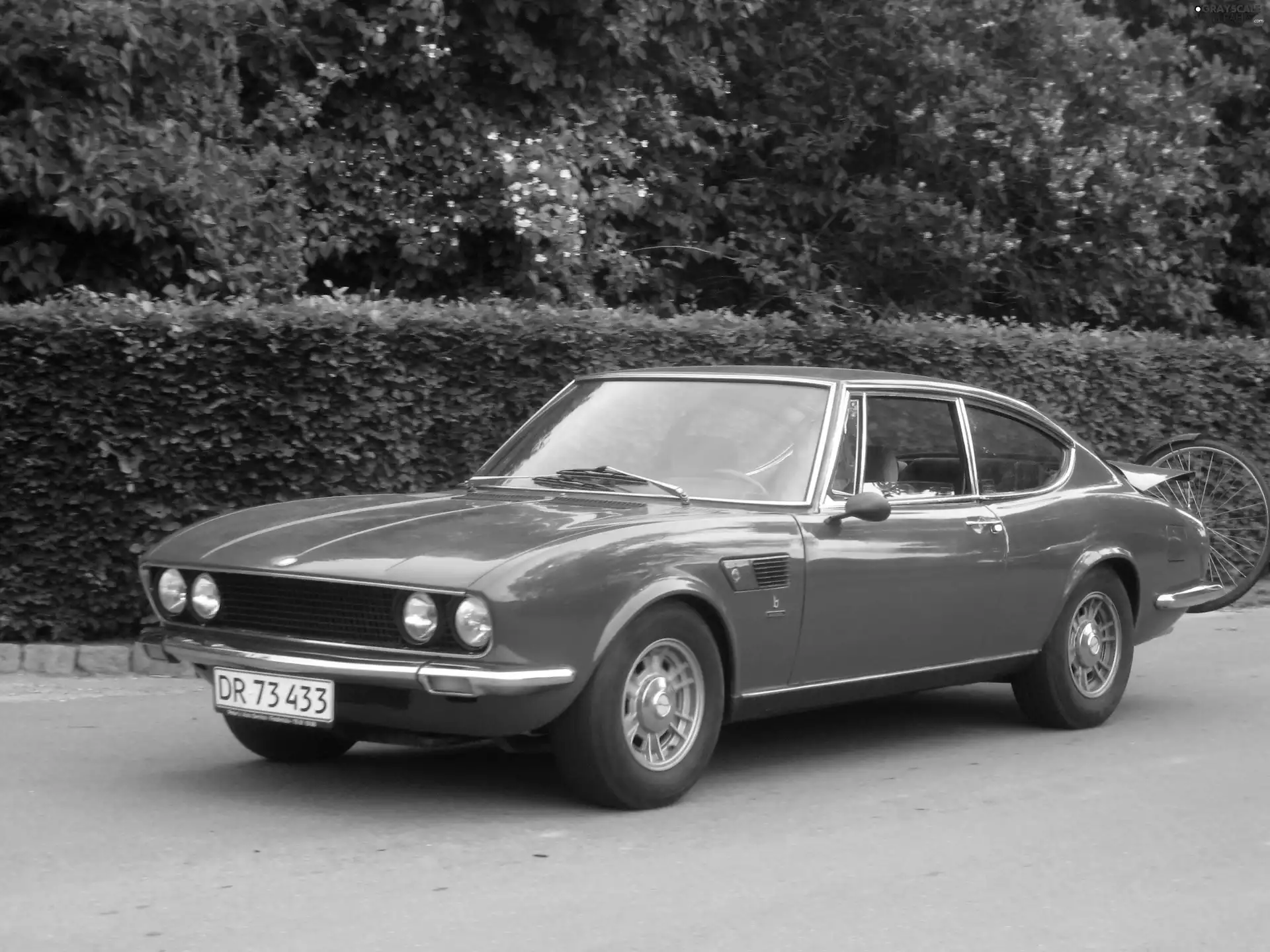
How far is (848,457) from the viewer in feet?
22.6

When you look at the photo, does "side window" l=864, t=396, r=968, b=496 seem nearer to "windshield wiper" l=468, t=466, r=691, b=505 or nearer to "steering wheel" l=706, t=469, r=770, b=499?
"steering wheel" l=706, t=469, r=770, b=499

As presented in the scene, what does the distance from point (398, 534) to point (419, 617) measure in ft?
1.63

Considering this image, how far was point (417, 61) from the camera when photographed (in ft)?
47.6

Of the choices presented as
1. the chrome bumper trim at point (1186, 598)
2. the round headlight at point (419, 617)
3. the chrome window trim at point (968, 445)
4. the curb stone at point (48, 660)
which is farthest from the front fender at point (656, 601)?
the curb stone at point (48, 660)

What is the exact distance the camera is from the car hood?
563cm

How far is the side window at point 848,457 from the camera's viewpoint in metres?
6.79

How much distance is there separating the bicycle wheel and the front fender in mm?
6408

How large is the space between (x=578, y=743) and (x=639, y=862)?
1.80 feet

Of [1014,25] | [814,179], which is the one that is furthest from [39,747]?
[1014,25]

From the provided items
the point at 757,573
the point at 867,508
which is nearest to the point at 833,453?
the point at 867,508

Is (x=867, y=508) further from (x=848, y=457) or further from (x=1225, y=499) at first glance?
(x=1225, y=499)

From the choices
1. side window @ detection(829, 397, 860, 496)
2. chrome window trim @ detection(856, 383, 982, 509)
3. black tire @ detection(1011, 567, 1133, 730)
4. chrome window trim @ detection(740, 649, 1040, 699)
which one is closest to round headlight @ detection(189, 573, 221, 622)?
chrome window trim @ detection(740, 649, 1040, 699)

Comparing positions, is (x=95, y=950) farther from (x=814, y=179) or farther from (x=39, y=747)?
(x=814, y=179)

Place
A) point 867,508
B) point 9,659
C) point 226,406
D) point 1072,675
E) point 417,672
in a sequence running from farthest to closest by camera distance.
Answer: point 226,406 → point 9,659 → point 1072,675 → point 867,508 → point 417,672
